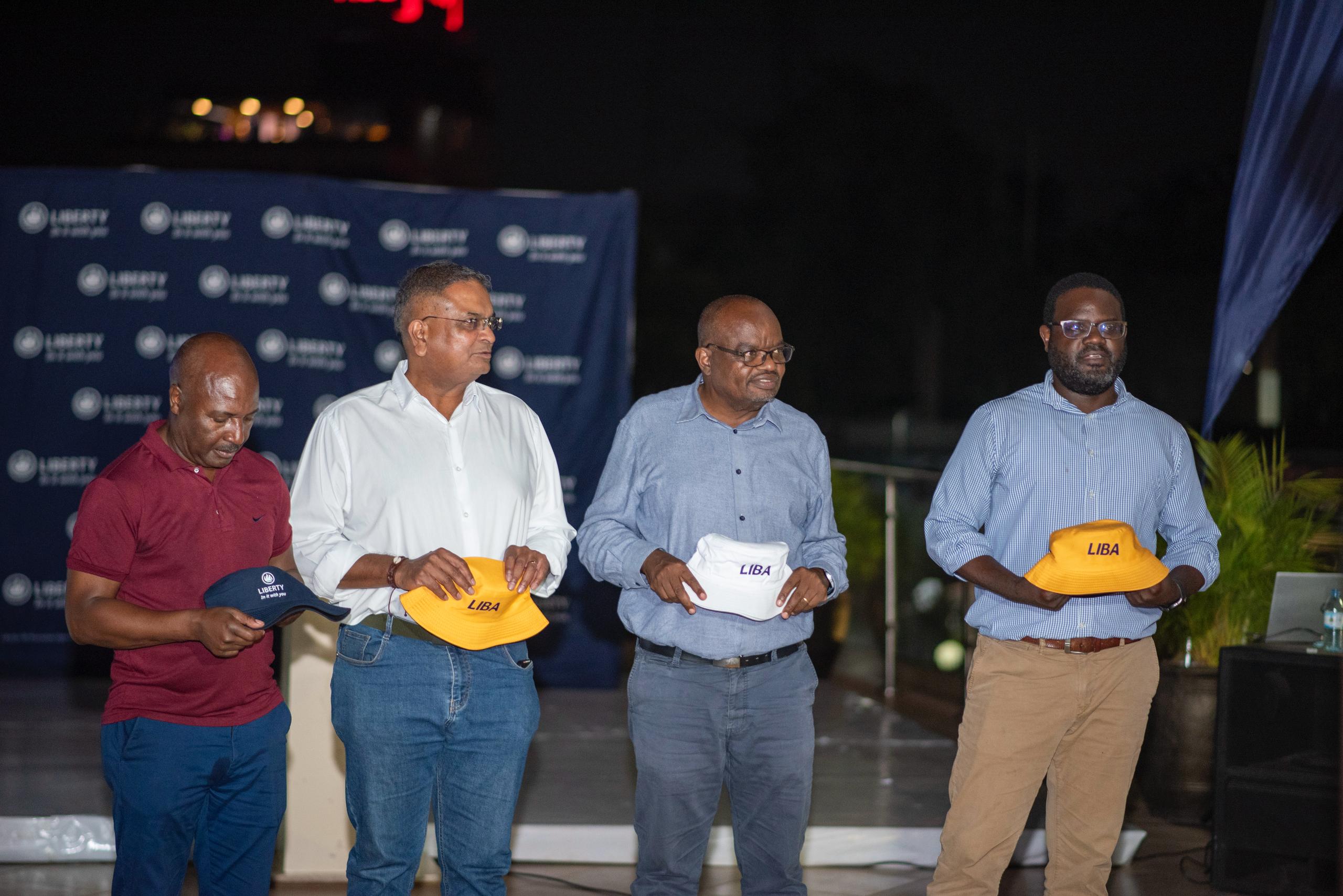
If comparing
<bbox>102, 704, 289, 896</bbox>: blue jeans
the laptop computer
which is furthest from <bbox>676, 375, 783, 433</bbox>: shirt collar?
the laptop computer

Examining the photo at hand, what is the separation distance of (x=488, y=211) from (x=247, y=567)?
4.36 meters

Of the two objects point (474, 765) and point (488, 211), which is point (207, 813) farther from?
point (488, 211)

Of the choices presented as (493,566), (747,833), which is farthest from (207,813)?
(747,833)

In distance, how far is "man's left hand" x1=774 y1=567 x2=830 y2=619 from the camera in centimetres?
295

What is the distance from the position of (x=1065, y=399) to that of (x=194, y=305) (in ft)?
16.3

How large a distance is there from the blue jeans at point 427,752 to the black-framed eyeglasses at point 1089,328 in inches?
67.0

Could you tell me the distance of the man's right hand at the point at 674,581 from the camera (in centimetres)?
289

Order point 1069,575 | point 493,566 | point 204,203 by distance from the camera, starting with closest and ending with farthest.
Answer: point 493,566 → point 1069,575 → point 204,203

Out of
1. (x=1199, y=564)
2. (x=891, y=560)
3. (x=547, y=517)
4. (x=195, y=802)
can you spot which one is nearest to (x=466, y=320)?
(x=547, y=517)

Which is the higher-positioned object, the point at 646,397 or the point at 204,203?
the point at 204,203

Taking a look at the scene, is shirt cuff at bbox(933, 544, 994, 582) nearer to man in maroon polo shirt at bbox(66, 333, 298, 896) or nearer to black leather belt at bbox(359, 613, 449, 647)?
black leather belt at bbox(359, 613, 449, 647)

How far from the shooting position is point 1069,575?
10.1 feet

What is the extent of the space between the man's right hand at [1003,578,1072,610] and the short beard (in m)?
0.56

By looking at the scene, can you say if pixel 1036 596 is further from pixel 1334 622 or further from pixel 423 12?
pixel 423 12
